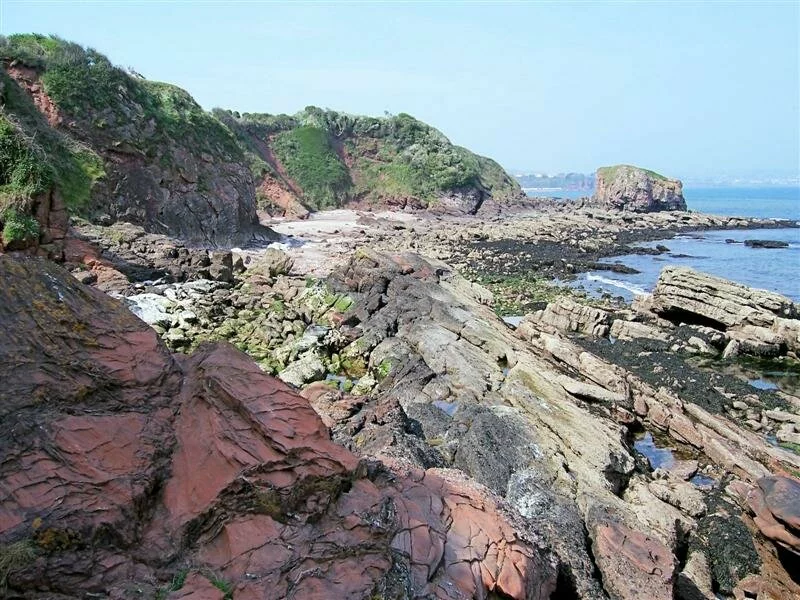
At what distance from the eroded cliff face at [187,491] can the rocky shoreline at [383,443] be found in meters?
0.02

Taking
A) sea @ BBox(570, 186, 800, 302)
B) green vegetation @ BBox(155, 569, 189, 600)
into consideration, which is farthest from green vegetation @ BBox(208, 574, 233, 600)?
sea @ BBox(570, 186, 800, 302)

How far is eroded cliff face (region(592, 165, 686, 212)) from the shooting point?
100562 millimetres

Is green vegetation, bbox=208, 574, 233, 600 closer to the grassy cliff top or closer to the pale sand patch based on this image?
the grassy cliff top

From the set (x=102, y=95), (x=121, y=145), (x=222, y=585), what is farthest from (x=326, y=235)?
(x=222, y=585)

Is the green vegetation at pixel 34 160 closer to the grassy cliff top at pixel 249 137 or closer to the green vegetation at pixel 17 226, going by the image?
the grassy cliff top at pixel 249 137

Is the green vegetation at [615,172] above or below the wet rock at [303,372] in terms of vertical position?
above

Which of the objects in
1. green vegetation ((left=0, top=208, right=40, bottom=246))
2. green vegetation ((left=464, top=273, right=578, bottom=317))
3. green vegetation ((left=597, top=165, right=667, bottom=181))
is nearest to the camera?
green vegetation ((left=0, top=208, right=40, bottom=246))

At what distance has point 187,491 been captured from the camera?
246 inches

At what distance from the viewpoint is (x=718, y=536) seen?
41.2ft

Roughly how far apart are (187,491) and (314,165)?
79704 millimetres

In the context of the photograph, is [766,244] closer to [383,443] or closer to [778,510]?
[778,510]

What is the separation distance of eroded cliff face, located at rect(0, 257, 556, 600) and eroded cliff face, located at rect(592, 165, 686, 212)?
103 metres

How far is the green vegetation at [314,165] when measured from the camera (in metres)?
79.8

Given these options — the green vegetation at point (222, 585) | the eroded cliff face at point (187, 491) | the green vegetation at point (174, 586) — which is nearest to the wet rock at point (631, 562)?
the eroded cliff face at point (187, 491)
